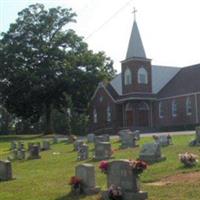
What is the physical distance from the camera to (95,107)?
6806cm

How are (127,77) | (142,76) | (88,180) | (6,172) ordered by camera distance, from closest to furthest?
(88,180) → (6,172) → (142,76) → (127,77)

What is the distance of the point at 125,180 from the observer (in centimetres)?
1341

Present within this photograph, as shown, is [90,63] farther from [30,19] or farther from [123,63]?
[30,19]

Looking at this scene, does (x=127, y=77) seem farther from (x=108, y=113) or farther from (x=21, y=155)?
(x=21, y=155)

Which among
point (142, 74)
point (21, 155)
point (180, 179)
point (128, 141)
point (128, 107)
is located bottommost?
point (180, 179)

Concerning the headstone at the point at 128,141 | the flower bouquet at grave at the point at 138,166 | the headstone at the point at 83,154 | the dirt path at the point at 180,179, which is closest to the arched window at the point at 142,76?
the headstone at the point at 128,141

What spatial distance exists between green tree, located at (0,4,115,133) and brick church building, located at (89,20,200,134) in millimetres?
3967

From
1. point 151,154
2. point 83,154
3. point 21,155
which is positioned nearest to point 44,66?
point 21,155

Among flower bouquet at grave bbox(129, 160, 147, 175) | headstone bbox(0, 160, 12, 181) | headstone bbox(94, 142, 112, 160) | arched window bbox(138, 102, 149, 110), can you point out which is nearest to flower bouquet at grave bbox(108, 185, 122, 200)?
flower bouquet at grave bbox(129, 160, 147, 175)

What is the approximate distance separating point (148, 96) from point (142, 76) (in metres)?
2.28

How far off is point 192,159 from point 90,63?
4717 centimetres

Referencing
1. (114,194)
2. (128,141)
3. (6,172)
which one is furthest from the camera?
(128,141)

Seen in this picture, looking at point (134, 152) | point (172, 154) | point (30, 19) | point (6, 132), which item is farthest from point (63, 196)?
point (6, 132)

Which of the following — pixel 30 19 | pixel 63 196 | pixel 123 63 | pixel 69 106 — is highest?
pixel 30 19
